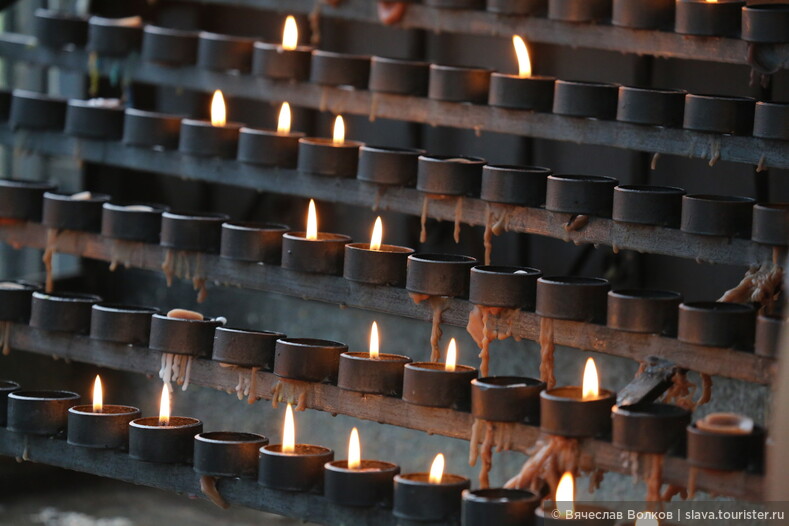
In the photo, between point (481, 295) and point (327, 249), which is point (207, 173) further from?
point (481, 295)

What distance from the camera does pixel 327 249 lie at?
308cm

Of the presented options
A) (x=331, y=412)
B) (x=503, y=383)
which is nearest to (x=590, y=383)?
(x=503, y=383)

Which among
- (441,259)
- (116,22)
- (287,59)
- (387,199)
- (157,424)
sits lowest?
(157,424)

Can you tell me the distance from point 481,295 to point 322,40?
1552 mm

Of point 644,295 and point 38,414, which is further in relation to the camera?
point 38,414

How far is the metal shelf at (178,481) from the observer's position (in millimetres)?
2717

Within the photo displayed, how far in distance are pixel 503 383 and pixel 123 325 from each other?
37.3 inches

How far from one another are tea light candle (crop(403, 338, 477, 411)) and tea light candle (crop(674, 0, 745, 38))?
3.04ft

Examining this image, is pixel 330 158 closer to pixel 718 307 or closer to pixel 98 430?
pixel 98 430

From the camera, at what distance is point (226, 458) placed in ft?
9.30

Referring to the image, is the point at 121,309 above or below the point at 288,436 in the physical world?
above

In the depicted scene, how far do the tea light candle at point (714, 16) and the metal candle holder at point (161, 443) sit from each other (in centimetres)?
138

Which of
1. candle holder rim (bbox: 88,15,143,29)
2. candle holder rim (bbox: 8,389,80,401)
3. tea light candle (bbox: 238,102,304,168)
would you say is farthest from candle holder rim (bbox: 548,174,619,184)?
candle holder rim (bbox: 88,15,143,29)

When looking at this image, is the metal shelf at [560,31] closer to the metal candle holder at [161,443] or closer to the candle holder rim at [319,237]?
the candle holder rim at [319,237]
